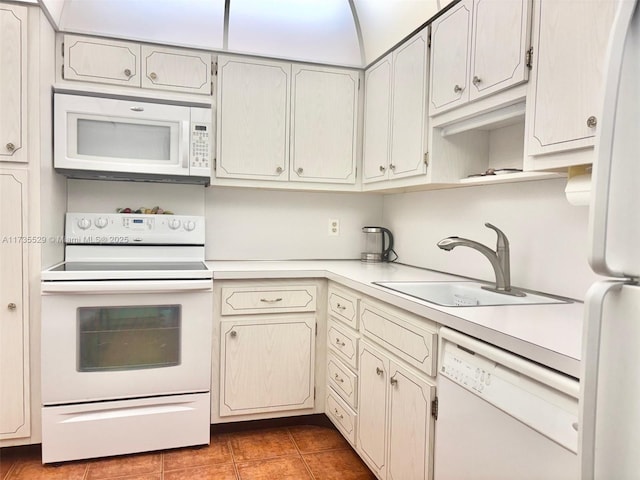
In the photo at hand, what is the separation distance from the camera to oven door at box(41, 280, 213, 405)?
2.08m

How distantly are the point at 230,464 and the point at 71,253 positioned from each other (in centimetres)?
137

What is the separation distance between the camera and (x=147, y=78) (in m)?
2.44

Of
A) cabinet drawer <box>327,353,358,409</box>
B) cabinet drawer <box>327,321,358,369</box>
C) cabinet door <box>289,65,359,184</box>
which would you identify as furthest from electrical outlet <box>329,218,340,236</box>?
cabinet drawer <box>327,353,358,409</box>

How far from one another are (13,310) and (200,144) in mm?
1170

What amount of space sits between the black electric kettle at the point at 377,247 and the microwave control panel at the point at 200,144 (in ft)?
3.59

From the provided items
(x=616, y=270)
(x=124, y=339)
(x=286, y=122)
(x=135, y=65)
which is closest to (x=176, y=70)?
(x=135, y=65)

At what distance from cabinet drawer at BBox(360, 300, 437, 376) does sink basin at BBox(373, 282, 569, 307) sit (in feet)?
0.37

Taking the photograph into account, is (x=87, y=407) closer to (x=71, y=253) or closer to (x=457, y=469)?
(x=71, y=253)

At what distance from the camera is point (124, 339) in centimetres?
219

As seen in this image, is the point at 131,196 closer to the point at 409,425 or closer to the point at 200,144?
the point at 200,144

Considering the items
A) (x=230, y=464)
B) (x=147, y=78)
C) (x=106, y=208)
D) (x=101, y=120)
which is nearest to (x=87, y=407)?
(x=230, y=464)

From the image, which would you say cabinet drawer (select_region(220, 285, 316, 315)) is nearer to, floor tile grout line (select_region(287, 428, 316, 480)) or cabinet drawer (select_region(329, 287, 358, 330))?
cabinet drawer (select_region(329, 287, 358, 330))

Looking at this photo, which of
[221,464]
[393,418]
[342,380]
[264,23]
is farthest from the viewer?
[264,23]

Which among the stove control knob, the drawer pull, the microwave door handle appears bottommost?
the drawer pull
